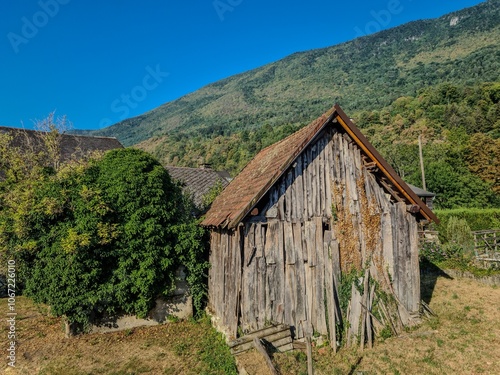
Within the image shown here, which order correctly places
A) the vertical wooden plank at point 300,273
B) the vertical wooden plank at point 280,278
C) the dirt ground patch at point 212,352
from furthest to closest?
the vertical wooden plank at point 300,273
the vertical wooden plank at point 280,278
the dirt ground patch at point 212,352

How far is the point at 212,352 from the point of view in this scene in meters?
8.62

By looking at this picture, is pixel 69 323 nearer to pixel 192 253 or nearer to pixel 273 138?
pixel 192 253

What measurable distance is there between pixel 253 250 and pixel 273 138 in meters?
55.5

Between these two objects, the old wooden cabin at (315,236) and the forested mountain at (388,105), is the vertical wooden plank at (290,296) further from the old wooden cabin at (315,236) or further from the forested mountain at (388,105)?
the forested mountain at (388,105)

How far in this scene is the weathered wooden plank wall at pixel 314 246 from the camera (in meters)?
8.65

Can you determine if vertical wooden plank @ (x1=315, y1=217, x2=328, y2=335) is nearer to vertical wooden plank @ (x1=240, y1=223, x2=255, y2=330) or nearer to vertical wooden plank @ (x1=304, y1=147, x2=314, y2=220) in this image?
vertical wooden plank @ (x1=304, y1=147, x2=314, y2=220)

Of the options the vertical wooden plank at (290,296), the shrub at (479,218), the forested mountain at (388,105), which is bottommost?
the vertical wooden plank at (290,296)

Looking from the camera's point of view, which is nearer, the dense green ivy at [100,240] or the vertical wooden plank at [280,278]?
the vertical wooden plank at [280,278]

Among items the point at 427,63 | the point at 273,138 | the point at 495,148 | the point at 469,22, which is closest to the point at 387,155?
the point at 495,148

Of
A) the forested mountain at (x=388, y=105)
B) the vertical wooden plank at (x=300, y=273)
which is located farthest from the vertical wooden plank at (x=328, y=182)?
the forested mountain at (x=388, y=105)

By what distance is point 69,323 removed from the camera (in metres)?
9.83

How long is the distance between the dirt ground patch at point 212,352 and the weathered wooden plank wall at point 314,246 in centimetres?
89

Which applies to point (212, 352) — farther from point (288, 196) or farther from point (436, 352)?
point (436, 352)

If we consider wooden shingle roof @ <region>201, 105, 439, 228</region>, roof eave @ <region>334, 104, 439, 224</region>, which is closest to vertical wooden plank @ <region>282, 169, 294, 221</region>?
wooden shingle roof @ <region>201, 105, 439, 228</region>
